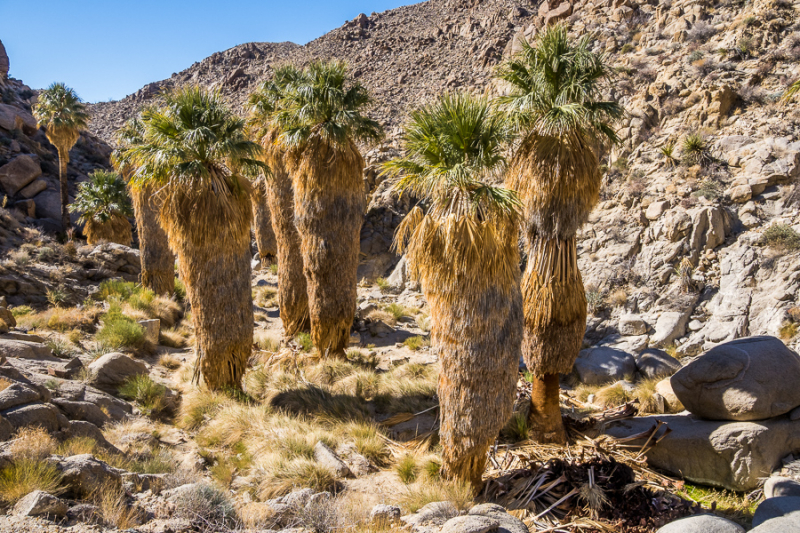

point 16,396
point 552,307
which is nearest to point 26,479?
point 16,396

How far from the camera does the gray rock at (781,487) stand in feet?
23.5

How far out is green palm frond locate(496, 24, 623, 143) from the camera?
344 inches

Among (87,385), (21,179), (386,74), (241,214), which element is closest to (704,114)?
(241,214)

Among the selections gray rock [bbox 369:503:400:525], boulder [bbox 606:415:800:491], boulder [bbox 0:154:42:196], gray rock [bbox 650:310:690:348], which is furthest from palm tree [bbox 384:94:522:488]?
boulder [bbox 0:154:42:196]

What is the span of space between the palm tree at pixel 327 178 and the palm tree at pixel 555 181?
17.8ft

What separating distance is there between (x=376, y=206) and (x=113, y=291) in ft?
48.3

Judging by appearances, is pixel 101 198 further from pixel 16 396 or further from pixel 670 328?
pixel 670 328

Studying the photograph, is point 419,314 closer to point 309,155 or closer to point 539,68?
point 309,155

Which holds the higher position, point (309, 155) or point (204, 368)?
point (309, 155)

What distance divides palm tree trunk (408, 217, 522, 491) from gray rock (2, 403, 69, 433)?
5.97 m

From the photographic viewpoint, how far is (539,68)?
30.0ft

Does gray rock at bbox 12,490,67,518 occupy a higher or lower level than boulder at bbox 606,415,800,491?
higher

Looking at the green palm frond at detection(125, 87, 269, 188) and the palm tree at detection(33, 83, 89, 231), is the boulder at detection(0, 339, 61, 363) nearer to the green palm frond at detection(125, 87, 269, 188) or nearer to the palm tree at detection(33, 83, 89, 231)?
the green palm frond at detection(125, 87, 269, 188)

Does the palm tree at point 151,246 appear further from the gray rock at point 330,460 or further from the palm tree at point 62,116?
the gray rock at point 330,460
